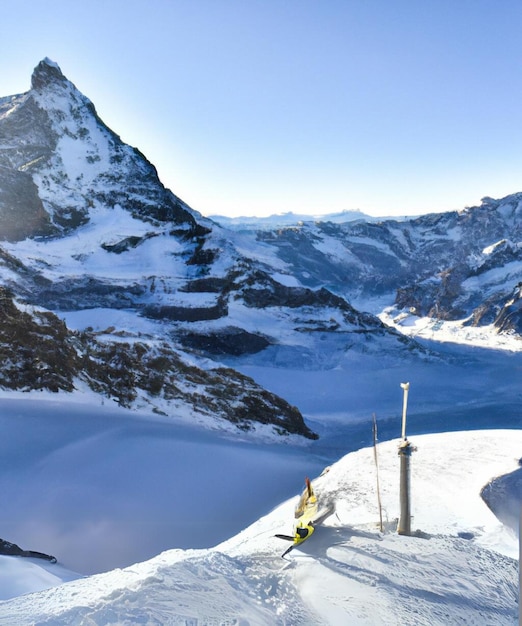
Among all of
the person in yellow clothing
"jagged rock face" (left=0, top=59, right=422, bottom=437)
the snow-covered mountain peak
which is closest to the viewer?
the person in yellow clothing

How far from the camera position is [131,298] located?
5788 centimetres

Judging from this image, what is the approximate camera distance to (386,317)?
416 ft

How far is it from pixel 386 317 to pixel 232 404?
343 feet

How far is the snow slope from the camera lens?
5.42 metres

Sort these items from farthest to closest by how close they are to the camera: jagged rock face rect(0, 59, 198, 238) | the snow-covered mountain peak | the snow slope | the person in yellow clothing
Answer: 1. the snow-covered mountain peak
2. jagged rock face rect(0, 59, 198, 238)
3. the person in yellow clothing
4. the snow slope

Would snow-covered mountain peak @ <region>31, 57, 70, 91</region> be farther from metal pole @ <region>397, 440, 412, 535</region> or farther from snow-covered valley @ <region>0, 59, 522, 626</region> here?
metal pole @ <region>397, 440, 412, 535</region>

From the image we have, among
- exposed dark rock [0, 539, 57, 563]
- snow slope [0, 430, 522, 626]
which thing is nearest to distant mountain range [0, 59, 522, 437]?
exposed dark rock [0, 539, 57, 563]

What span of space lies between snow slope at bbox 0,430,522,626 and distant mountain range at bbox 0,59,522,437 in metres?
17.3

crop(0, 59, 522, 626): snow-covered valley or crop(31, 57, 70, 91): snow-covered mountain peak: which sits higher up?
crop(31, 57, 70, 91): snow-covered mountain peak

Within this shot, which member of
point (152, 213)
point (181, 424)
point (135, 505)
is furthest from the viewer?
point (152, 213)

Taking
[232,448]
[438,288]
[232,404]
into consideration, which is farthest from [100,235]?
[438,288]

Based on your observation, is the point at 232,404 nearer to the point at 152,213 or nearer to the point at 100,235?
the point at 100,235

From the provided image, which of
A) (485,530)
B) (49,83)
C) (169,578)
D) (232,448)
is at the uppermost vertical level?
(49,83)

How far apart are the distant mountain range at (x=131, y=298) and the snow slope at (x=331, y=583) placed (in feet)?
56.8
